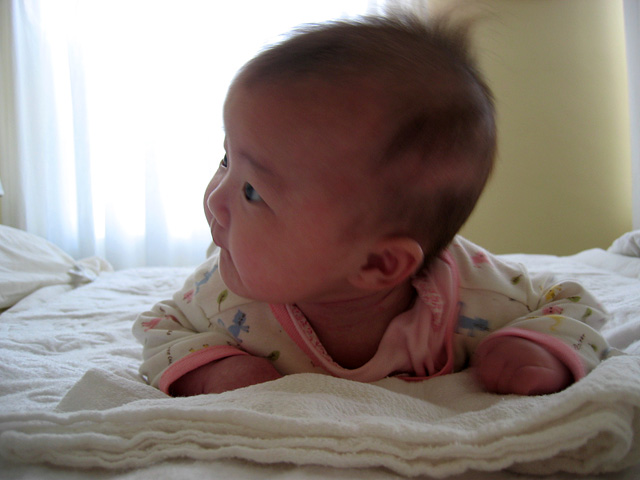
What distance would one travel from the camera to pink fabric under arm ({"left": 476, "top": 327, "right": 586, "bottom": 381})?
60 cm

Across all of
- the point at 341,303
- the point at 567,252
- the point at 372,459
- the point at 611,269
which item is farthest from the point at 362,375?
the point at 567,252

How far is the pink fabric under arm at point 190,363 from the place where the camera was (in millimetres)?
670

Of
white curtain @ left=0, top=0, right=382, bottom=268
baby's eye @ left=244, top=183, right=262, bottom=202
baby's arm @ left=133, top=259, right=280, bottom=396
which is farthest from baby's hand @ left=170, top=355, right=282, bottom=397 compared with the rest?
white curtain @ left=0, top=0, right=382, bottom=268

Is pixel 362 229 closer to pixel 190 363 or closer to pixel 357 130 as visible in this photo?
pixel 357 130

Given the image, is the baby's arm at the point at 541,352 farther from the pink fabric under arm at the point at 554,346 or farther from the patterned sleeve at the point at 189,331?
the patterned sleeve at the point at 189,331

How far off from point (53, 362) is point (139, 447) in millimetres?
451

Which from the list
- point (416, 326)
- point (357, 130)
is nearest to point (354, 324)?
point (416, 326)

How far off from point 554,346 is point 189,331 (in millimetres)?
529

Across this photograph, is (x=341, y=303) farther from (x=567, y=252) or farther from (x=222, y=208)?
(x=567, y=252)

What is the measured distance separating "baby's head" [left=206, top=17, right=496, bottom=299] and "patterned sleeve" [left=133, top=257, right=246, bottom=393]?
0.61 ft

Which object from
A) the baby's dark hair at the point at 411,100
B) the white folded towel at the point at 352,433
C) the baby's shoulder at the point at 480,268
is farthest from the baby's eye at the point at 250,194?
the baby's shoulder at the point at 480,268

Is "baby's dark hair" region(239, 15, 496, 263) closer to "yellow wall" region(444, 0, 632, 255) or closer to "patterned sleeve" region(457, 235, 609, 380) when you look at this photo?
"patterned sleeve" region(457, 235, 609, 380)

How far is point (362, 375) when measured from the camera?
0.70 metres

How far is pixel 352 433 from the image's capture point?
0.44 m
